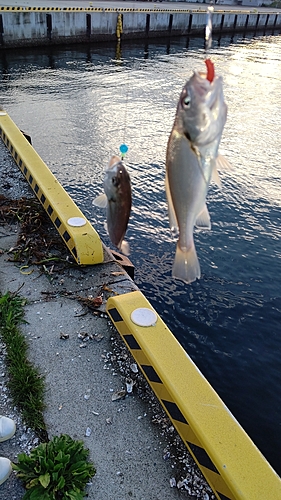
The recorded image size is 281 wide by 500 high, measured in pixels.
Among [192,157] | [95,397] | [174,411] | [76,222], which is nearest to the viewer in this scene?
[192,157]

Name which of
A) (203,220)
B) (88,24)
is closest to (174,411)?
(203,220)

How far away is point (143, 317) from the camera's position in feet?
16.0

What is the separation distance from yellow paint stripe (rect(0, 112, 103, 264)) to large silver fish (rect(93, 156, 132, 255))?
11.7 ft

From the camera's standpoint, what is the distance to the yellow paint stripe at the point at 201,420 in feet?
11.0

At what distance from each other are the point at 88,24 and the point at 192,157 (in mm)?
34338

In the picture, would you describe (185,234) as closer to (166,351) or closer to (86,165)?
(166,351)

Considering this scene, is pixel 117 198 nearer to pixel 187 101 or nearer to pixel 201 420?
pixel 187 101

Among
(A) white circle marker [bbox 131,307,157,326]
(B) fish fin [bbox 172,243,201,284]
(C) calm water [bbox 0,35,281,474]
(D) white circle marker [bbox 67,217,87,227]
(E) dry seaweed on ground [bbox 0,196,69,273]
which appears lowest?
(C) calm water [bbox 0,35,281,474]

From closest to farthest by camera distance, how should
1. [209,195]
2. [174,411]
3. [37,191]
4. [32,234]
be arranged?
[174,411], [32,234], [37,191], [209,195]

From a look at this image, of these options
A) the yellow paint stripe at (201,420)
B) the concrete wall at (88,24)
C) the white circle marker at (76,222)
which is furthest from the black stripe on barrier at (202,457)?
the concrete wall at (88,24)

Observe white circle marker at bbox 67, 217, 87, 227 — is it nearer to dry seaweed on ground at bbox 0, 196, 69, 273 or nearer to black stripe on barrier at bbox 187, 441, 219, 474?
dry seaweed on ground at bbox 0, 196, 69, 273

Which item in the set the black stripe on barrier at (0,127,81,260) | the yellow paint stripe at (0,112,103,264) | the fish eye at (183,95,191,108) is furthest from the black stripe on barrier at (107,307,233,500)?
the fish eye at (183,95,191,108)

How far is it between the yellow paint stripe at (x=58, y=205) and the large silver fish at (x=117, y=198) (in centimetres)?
356

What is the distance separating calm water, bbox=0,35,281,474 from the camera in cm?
641
